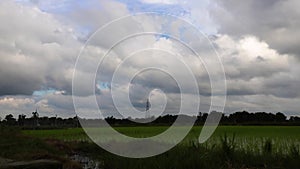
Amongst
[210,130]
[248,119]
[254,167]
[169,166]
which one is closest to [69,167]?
[169,166]

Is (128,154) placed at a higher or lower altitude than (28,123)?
lower

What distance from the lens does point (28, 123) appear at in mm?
58969

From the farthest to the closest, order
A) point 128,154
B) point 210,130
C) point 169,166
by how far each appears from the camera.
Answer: point 210,130 < point 128,154 < point 169,166

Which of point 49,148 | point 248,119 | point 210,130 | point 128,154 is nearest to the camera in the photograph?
point 128,154

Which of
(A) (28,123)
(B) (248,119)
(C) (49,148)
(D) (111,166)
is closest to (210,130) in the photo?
(C) (49,148)

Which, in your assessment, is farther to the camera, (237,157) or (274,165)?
(237,157)

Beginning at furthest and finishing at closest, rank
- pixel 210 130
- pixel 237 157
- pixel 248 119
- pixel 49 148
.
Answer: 1. pixel 248 119
2. pixel 210 130
3. pixel 49 148
4. pixel 237 157

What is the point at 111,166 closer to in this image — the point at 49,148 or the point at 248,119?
the point at 49,148

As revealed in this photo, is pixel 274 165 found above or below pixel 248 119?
below

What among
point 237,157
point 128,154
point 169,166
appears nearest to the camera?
point 169,166

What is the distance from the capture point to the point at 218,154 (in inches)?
460

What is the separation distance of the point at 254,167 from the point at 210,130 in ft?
58.0

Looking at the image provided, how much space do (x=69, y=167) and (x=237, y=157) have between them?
16.0ft

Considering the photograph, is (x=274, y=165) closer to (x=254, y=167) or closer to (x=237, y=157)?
(x=254, y=167)
